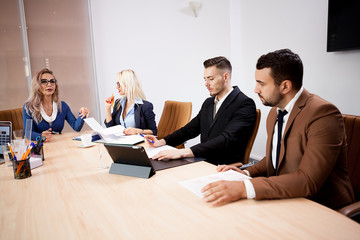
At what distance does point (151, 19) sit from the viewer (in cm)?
424

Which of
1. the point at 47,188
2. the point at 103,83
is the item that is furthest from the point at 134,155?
the point at 103,83

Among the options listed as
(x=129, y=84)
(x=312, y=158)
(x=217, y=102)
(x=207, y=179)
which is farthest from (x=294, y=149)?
(x=129, y=84)

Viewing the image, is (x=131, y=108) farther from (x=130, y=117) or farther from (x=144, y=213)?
(x=144, y=213)

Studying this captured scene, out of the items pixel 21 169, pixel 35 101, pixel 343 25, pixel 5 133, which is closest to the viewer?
pixel 21 169

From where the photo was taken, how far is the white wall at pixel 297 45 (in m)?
2.81

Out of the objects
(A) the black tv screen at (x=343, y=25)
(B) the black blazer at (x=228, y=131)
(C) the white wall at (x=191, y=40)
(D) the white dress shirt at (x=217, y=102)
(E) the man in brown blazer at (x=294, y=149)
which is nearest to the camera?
(E) the man in brown blazer at (x=294, y=149)

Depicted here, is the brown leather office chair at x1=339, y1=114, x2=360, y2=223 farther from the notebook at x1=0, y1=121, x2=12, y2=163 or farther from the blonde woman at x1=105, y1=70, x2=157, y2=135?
the notebook at x1=0, y1=121, x2=12, y2=163

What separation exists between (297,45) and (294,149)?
239 cm

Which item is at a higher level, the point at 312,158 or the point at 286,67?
the point at 286,67

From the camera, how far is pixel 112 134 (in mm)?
2074

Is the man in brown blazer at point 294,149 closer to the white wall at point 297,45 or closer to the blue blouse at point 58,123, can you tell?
the white wall at point 297,45

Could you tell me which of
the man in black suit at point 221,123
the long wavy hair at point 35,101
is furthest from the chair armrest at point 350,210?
the long wavy hair at point 35,101

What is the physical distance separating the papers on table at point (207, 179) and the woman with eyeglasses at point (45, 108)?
1791 mm

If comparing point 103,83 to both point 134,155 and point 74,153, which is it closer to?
point 74,153
